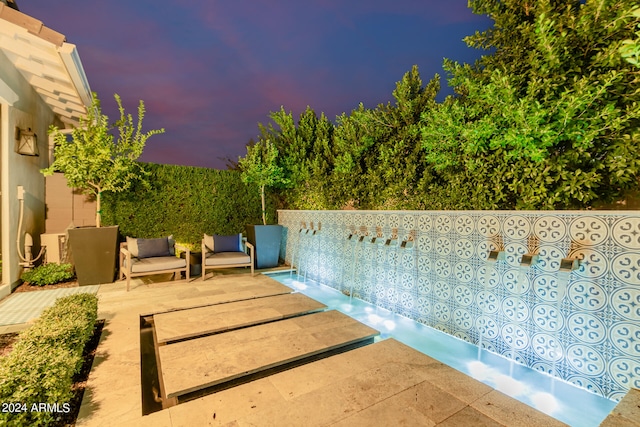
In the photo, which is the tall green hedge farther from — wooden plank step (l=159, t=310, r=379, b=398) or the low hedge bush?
wooden plank step (l=159, t=310, r=379, b=398)

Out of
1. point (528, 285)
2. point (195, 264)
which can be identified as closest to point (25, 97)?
point (195, 264)

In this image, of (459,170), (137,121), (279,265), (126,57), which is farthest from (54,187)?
(126,57)

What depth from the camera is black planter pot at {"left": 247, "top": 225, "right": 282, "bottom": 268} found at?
6.63 m

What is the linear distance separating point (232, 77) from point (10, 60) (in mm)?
13877

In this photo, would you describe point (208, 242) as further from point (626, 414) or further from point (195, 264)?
point (626, 414)

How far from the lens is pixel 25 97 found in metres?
5.10

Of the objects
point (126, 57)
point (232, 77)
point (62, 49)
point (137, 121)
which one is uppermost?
point (232, 77)

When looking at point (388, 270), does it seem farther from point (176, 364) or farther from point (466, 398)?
point (176, 364)

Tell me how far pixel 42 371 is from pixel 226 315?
1.78 metres

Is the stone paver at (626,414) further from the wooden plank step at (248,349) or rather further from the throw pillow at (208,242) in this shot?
the throw pillow at (208,242)

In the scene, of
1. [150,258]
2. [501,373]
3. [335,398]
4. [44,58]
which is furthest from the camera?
[150,258]

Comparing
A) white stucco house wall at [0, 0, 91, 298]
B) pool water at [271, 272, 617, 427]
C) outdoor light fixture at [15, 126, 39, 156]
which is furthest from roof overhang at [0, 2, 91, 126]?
pool water at [271, 272, 617, 427]

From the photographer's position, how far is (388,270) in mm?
4023

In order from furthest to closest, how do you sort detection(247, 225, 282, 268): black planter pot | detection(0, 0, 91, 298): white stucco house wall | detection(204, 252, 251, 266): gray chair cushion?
1. detection(247, 225, 282, 268): black planter pot
2. detection(204, 252, 251, 266): gray chair cushion
3. detection(0, 0, 91, 298): white stucco house wall
